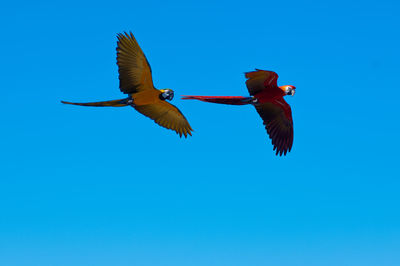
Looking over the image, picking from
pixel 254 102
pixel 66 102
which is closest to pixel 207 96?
pixel 254 102

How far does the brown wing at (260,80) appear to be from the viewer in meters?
14.7

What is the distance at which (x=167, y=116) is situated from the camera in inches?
722

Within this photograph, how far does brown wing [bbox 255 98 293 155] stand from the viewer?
56.8ft

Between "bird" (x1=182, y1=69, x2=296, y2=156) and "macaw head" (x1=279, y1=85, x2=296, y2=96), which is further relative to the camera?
"macaw head" (x1=279, y1=85, x2=296, y2=96)

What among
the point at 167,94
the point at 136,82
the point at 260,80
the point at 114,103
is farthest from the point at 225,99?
the point at 114,103

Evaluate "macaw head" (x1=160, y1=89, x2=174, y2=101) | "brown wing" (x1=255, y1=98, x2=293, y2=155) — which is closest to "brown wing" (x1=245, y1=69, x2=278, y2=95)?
"brown wing" (x1=255, y1=98, x2=293, y2=155)

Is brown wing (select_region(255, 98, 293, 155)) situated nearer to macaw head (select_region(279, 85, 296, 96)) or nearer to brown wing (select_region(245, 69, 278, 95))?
macaw head (select_region(279, 85, 296, 96))

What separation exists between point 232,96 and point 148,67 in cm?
304

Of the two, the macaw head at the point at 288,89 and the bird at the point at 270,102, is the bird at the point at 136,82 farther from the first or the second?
the macaw head at the point at 288,89

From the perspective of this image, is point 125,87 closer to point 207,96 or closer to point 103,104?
point 103,104

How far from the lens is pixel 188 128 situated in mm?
18750

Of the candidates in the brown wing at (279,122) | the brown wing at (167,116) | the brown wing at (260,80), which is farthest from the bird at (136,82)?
the brown wing at (279,122)

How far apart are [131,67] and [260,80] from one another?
4.36 m

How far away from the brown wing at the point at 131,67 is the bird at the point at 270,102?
2450mm
